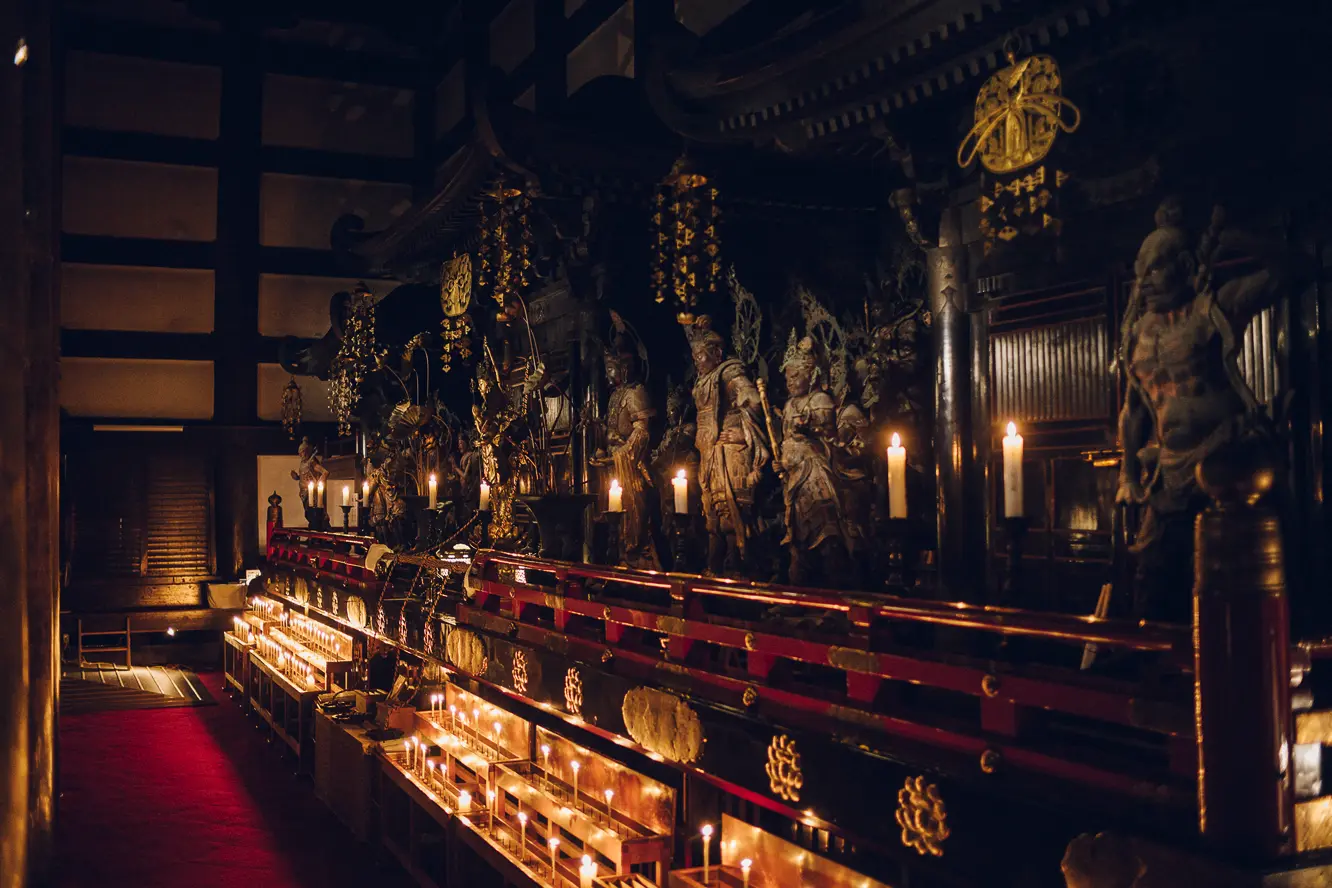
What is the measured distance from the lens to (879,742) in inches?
150

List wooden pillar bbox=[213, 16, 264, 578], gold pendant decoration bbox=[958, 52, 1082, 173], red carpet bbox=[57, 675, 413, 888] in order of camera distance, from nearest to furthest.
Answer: gold pendant decoration bbox=[958, 52, 1082, 173] → red carpet bbox=[57, 675, 413, 888] → wooden pillar bbox=[213, 16, 264, 578]

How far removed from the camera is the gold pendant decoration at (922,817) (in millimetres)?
3479

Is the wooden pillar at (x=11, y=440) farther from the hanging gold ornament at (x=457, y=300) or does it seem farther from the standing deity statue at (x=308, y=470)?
the standing deity statue at (x=308, y=470)

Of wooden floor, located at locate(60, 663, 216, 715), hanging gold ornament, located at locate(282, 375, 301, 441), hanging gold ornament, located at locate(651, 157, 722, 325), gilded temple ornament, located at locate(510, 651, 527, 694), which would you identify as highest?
hanging gold ornament, located at locate(651, 157, 722, 325)

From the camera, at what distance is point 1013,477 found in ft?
11.2

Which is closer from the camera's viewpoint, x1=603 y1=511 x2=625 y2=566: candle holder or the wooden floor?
x1=603 y1=511 x2=625 y2=566: candle holder

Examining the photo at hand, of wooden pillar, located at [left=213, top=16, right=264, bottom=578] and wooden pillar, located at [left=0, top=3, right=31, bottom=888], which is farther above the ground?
wooden pillar, located at [left=213, top=16, right=264, bottom=578]

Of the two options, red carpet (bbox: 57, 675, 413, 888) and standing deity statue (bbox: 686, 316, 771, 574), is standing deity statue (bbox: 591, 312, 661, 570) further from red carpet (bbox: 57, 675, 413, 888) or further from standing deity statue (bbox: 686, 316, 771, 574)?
red carpet (bbox: 57, 675, 413, 888)

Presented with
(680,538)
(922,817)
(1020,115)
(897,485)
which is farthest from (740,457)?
(922,817)

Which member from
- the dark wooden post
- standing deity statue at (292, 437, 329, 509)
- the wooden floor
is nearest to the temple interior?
the dark wooden post

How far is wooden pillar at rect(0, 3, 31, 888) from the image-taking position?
2512 mm

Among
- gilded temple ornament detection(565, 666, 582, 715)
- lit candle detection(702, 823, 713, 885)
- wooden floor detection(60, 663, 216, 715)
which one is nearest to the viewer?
lit candle detection(702, 823, 713, 885)

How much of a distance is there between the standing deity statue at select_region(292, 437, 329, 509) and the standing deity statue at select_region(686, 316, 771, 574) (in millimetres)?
8905

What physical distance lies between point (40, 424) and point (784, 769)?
9.09 feet
